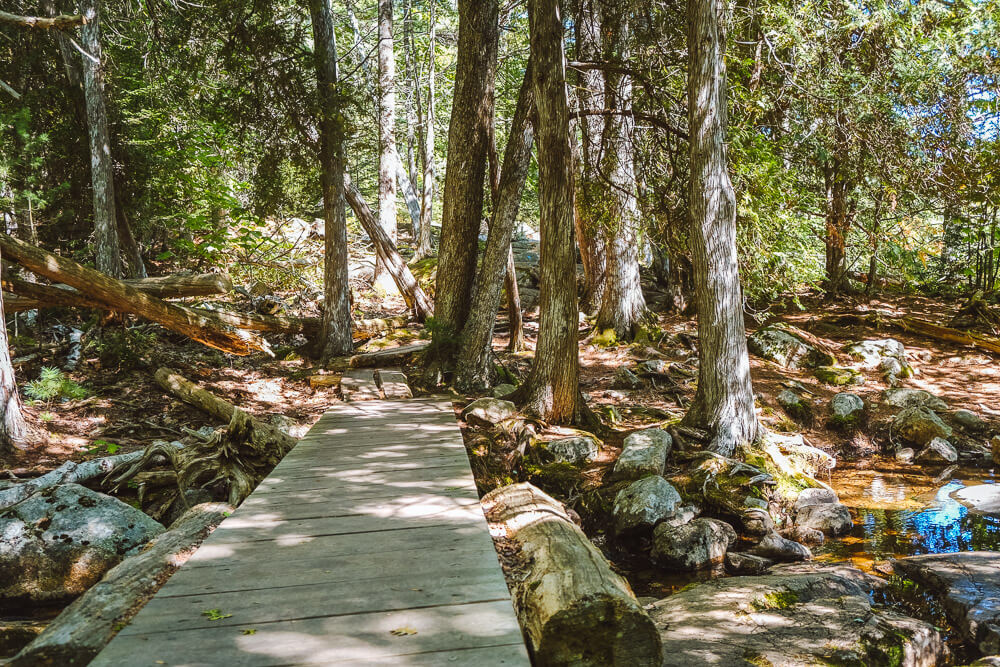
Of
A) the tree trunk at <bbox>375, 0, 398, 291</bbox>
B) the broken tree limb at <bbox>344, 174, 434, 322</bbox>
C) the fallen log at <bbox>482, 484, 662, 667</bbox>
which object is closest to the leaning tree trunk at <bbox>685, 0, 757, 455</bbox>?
the fallen log at <bbox>482, 484, 662, 667</bbox>

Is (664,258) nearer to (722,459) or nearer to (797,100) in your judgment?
(797,100)

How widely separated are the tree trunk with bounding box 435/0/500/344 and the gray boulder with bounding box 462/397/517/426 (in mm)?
1925

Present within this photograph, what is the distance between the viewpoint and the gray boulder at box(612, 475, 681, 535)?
6121 mm

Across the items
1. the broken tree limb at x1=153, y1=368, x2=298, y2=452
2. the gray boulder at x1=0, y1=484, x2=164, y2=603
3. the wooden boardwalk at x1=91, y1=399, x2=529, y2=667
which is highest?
the broken tree limb at x1=153, y1=368, x2=298, y2=452

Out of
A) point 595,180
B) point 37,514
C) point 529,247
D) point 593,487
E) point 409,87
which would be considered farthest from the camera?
point 409,87

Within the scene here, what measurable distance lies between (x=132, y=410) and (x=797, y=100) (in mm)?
9877

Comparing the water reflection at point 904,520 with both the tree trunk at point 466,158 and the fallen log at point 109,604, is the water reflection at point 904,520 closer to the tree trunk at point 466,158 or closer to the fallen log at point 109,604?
the fallen log at point 109,604

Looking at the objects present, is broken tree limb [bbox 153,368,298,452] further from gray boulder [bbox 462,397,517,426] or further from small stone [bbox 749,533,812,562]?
small stone [bbox 749,533,812,562]

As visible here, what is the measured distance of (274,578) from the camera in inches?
120

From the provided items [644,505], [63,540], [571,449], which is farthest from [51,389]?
[644,505]

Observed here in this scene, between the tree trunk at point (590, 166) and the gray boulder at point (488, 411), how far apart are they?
338 cm

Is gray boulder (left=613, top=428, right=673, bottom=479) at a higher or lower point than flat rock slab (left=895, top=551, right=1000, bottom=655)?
higher

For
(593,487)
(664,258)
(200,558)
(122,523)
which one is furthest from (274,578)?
(664,258)

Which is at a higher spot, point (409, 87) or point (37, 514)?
point (409, 87)
